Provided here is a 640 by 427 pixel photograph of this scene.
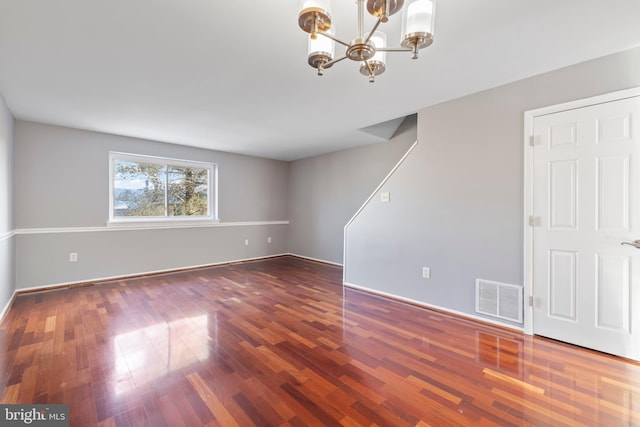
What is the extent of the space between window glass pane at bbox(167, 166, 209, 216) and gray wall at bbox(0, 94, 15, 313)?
75.9 inches

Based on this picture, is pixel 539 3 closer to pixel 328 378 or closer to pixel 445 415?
pixel 445 415

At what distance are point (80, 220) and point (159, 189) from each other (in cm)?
118

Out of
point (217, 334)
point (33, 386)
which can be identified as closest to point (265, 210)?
point (217, 334)

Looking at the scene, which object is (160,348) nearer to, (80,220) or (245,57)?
(245,57)

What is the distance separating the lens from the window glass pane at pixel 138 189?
4.43m

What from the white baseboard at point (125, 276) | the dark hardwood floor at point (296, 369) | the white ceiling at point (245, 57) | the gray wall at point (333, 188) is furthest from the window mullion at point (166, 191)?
the gray wall at point (333, 188)

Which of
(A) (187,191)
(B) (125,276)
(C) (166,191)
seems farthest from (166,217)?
(B) (125,276)

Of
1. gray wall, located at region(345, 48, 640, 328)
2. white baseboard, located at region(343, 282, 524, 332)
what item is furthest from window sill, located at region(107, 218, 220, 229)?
gray wall, located at region(345, 48, 640, 328)

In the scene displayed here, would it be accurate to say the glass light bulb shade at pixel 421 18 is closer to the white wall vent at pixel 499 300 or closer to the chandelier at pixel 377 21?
the chandelier at pixel 377 21

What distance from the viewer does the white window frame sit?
14.2 ft

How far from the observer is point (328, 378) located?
1830mm

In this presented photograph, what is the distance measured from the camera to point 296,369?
1937 millimetres

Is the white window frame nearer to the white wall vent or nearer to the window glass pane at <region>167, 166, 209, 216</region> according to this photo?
the window glass pane at <region>167, 166, 209, 216</region>

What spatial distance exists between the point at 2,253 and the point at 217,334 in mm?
2459
